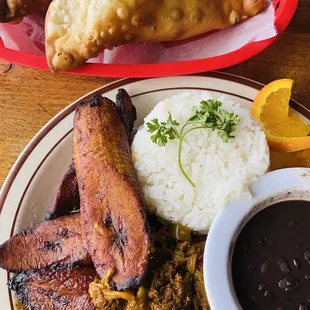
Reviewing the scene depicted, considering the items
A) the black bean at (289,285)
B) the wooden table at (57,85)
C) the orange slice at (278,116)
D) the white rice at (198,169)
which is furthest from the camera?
the wooden table at (57,85)

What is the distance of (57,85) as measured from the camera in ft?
6.31

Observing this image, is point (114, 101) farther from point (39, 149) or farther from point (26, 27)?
point (26, 27)

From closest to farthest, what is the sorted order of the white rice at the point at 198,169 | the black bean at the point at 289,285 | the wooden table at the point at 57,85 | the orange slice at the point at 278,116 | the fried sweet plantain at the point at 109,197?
the black bean at the point at 289,285 < the fried sweet plantain at the point at 109,197 < the white rice at the point at 198,169 < the orange slice at the point at 278,116 < the wooden table at the point at 57,85

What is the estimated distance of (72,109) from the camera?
1.77 meters

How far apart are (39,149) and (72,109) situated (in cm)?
16

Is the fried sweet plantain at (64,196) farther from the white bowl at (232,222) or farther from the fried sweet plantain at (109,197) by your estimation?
the white bowl at (232,222)

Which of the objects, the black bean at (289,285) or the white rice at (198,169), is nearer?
the black bean at (289,285)

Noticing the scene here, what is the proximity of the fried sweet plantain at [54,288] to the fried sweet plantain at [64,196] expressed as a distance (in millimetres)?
181

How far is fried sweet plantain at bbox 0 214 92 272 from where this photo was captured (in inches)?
61.7

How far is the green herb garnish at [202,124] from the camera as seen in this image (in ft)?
5.15

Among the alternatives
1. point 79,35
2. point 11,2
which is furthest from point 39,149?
point 11,2

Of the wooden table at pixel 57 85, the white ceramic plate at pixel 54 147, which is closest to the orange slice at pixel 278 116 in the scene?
the white ceramic plate at pixel 54 147

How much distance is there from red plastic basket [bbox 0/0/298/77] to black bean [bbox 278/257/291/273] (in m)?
0.67

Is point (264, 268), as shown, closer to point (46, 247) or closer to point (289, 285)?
point (289, 285)
